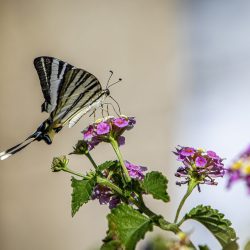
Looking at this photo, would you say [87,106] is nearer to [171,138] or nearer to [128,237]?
[128,237]

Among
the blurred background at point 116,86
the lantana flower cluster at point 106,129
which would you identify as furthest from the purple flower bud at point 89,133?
the blurred background at point 116,86

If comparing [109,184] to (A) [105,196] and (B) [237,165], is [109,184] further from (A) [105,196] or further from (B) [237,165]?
(B) [237,165]

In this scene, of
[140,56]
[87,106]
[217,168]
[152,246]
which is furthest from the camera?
[140,56]

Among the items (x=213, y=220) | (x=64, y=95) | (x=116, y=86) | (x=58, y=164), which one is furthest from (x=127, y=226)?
(x=116, y=86)

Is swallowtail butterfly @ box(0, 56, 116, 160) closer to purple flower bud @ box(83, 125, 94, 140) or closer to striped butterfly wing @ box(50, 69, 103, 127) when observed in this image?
striped butterfly wing @ box(50, 69, 103, 127)

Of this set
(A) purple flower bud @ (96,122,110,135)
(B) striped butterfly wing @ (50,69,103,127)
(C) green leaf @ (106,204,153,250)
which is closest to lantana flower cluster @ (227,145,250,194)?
(C) green leaf @ (106,204,153,250)

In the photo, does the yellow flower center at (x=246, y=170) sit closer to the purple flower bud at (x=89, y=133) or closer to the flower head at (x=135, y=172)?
the flower head at (x=135, y=172)

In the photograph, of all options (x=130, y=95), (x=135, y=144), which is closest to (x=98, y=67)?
(x=130, y=95)
